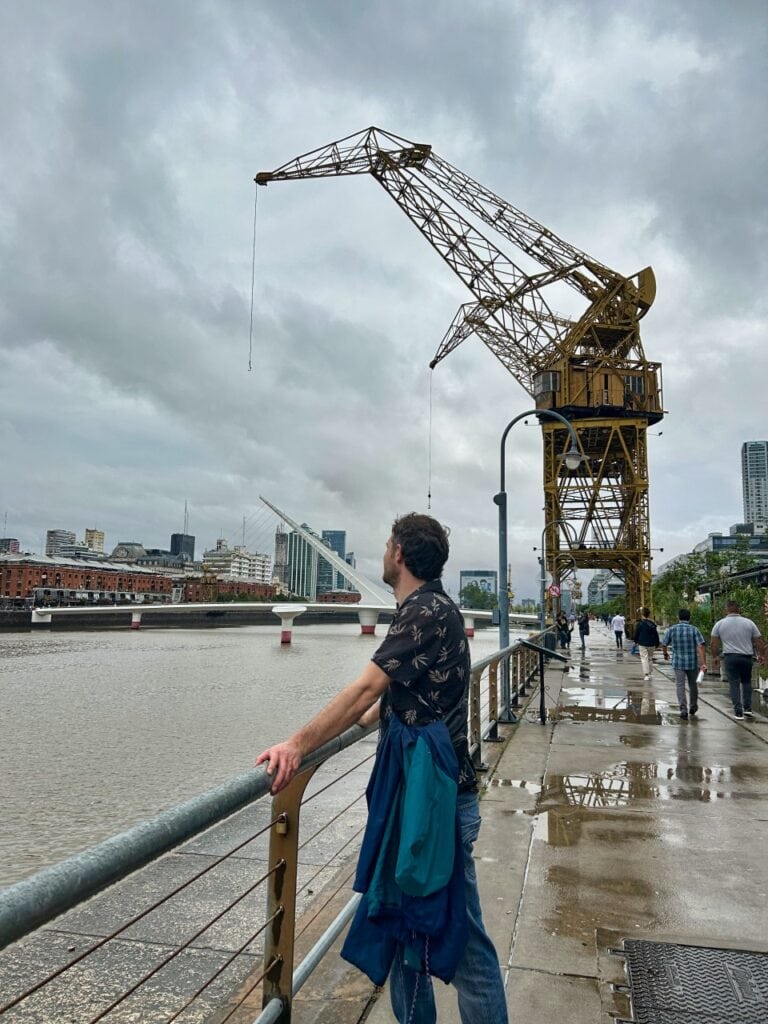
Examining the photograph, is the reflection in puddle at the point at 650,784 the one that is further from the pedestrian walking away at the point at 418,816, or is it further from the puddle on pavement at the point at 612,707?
the pedestrian walking away at the point at 418,816

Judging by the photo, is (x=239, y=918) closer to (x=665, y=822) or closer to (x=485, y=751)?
(x=665, y=822)

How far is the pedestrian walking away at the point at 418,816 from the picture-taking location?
88.9 inches

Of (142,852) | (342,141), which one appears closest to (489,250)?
(342,141)

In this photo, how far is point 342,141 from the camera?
129ft

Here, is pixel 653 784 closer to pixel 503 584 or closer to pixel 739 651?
pixel 739 651

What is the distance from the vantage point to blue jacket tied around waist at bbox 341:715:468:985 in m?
2.23

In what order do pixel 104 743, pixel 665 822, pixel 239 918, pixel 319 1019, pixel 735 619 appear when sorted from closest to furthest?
pixel 319 1019
pixel 239 918
pixel 665 822
pixel 735 619
pixel 104 743

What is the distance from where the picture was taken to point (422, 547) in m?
2.72

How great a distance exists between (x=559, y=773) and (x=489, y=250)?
35549 mm

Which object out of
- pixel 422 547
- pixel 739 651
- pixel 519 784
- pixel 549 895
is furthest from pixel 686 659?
pixel 422 547

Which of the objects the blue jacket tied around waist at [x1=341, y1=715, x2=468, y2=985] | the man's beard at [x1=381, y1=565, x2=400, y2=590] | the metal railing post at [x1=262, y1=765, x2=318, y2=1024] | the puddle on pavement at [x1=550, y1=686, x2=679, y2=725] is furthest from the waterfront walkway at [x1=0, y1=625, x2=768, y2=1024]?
the puddle on pavement at [x1=550, y1=686, x2=679, y2=725]

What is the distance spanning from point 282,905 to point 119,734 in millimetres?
16366

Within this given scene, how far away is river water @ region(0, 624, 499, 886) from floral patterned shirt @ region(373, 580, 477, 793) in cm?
644

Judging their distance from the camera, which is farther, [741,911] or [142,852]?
[741,911]
